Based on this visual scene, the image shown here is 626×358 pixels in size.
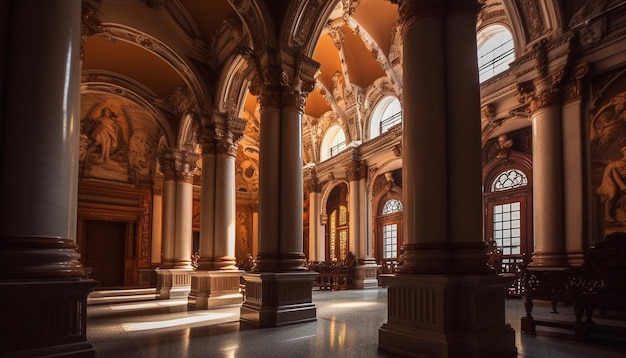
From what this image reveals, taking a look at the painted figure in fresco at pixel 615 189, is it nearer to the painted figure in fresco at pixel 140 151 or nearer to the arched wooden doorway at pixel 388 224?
the arched wooden doorway at pixel 388 224

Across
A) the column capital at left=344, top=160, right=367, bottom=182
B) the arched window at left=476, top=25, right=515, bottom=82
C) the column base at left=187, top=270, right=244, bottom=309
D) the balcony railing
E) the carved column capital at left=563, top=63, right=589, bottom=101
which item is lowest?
the column base at left=187, top=270, right=244, bottom=309

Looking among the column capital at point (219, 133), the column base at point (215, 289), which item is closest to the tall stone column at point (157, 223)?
the column base at point (215, 289)

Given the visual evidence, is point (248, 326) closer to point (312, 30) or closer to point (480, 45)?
point (312, 30)

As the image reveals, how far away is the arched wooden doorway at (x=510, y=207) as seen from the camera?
13234 mm

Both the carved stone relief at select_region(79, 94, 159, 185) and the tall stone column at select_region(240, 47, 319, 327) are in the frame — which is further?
the carved stone relief at select_region(79, 94, 159, 185)

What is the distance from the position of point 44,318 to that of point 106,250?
1598cm

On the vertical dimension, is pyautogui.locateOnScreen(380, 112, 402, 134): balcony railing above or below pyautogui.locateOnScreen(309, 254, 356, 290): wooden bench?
above

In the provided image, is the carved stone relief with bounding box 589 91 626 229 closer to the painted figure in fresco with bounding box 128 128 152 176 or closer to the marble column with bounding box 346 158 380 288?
the marble column with bounding box 346 158 380 288

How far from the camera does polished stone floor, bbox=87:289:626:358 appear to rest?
196 inches

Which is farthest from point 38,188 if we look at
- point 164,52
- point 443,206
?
point 164,52

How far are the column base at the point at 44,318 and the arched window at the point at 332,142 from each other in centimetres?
1633

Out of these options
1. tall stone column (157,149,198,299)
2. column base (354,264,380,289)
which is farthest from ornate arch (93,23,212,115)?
column base (354,264,380,289)

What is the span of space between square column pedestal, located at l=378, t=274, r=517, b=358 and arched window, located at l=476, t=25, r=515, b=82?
9.26 meters

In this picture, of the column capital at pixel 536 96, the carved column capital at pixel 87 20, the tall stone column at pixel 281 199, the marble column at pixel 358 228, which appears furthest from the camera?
the marble column at pixel 358 228
